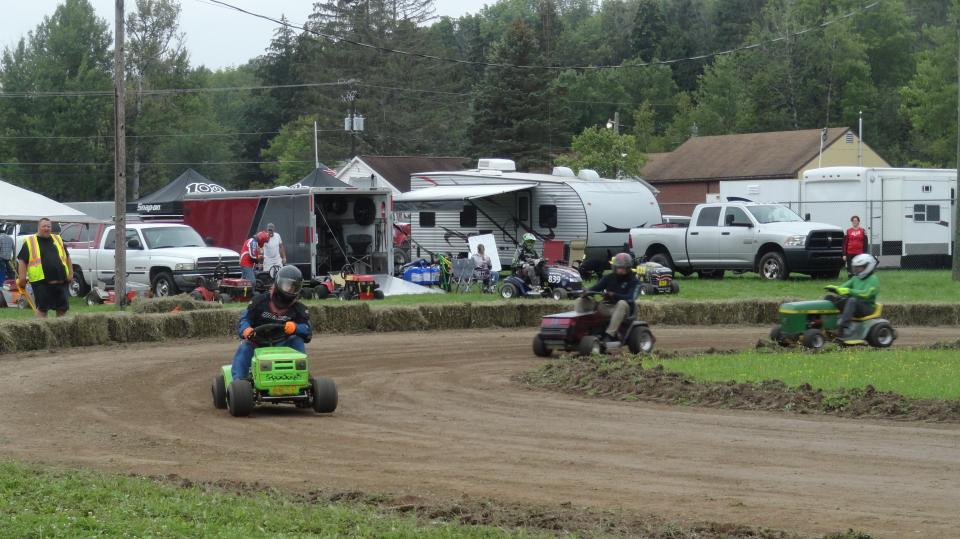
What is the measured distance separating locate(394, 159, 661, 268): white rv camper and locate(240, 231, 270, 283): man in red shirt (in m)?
8.30

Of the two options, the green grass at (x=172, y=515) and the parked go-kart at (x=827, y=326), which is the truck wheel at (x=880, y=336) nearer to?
the parked go-kart at (x=827, y=326)

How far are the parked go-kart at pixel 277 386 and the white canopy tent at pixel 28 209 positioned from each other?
16.9 metres

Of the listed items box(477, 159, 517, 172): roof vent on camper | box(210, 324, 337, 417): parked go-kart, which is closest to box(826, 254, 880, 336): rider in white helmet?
box(210, 324, 337, 417): parked go-kart

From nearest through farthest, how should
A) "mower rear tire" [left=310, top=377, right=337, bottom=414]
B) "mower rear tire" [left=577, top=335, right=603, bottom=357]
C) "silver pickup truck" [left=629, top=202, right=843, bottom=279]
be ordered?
"mower rear tire" [left=310, top=377, right=337, bottom=414] < "mower rear tire" [left=577, top=335, right=603, bottom=357] < "silver pickup truck" [left=629, top=202, right=843, bottom=279]

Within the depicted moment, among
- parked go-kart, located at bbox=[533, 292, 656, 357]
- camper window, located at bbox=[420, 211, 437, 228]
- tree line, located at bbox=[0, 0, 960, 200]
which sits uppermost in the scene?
tree line, located at bbox=[0, 0, 960, 200]

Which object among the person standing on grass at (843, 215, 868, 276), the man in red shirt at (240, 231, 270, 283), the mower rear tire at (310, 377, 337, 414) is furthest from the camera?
the person standing on grass at (843, 215, 868, 276)

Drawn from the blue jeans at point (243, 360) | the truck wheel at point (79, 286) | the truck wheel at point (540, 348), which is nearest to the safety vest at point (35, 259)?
the truck wheel at point (540, 348)

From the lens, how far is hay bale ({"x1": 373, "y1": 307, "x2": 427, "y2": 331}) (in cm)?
2273

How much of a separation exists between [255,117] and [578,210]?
77132 millimetres

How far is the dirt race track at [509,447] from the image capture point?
26.7 feet

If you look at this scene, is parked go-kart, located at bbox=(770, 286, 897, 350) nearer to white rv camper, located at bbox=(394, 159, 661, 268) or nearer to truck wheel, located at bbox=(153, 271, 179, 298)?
truck wheel, located at bbox=(153, 271, 179, 298)

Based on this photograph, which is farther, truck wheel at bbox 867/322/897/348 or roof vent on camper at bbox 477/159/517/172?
roof vent on camper at bbox 477/159/517/172

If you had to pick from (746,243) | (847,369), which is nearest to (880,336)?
(847,369)

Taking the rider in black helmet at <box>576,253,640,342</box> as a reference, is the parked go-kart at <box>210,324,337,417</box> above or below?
below
